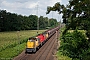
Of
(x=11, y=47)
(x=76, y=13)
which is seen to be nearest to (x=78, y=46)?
(x=76, y=13)

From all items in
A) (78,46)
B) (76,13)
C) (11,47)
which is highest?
(76,13)

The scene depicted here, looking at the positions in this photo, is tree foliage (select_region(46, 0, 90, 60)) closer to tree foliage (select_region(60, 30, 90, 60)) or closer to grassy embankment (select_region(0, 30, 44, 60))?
tree foliage (select_region(60, 30, 90, 60))

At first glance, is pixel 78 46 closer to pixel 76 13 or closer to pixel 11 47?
pixel 76 13

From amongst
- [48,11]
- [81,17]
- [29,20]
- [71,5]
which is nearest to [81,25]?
[81,17]

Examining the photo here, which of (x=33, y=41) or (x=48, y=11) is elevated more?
(x=48, y=11)

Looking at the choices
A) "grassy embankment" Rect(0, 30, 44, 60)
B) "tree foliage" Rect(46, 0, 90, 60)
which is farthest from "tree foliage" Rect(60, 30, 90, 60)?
"grassy embankment" Rect(0, 30, 44, 60)

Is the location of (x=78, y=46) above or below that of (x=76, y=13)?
below

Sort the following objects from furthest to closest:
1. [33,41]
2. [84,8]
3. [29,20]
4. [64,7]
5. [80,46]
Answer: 1. [29,20]
2. [33,41]
3. [80,46]
4. [64,7]
5. [84,8]

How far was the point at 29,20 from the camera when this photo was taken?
15650 centimetres

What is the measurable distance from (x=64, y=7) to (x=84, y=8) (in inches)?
40.4

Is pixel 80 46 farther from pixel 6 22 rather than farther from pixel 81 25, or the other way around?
pixel 6 22

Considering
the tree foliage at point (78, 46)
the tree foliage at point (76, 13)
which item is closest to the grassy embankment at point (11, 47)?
the tree foliage at point (78, 46)

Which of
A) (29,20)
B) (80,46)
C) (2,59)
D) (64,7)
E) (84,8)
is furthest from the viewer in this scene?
(29,20)

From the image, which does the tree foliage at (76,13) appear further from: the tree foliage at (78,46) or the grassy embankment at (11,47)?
the grassy embankment at (11,47)
